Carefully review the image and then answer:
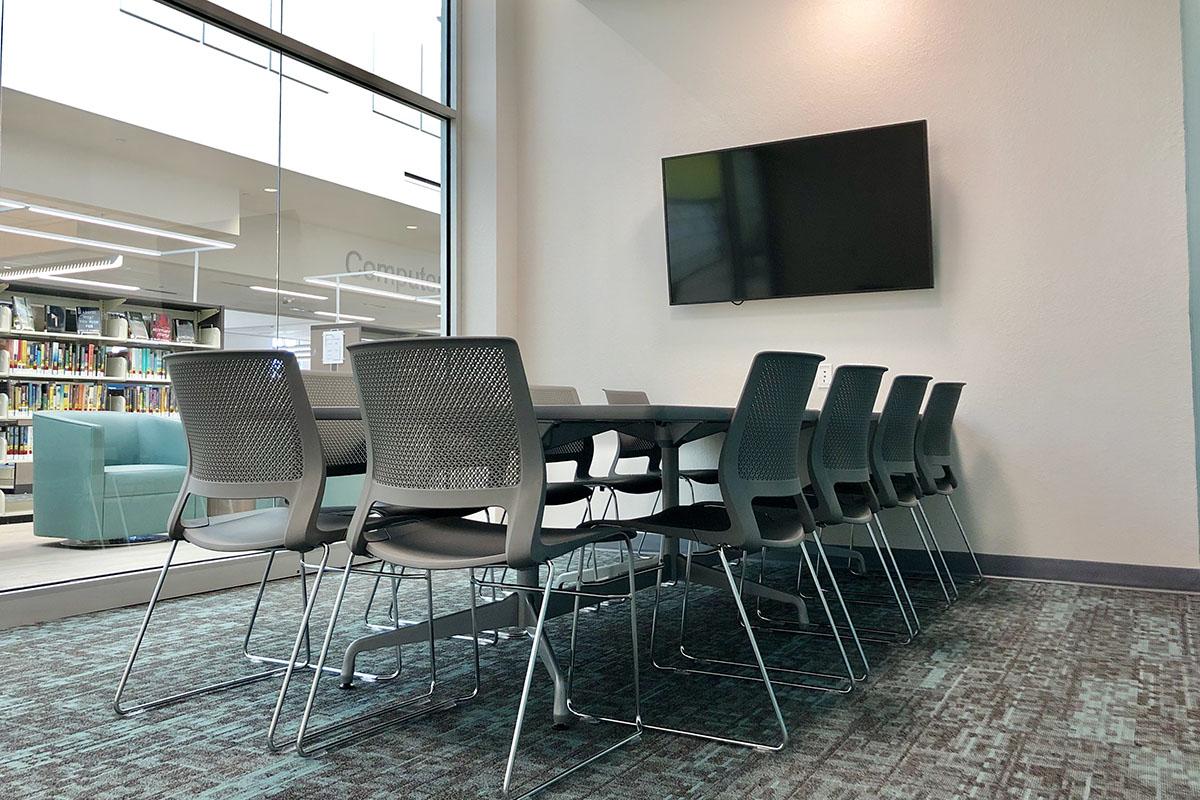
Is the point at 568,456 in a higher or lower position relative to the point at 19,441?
lower

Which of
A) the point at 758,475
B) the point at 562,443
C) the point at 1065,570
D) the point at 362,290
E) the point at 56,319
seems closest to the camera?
the point at 758,475

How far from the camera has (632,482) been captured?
13.9ft

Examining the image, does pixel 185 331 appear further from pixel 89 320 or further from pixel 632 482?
pixel 632 482

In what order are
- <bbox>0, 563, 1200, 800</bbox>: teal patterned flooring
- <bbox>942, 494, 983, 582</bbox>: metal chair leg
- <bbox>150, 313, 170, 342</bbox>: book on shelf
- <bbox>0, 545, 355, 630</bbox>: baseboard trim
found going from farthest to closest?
<bbox>942, 494, 983, 582</bbox>: metal chair leg < <bbox>150, 313, 170, 342</bbox>: book on shelf < <bbox>0, 545, 355, 630</bbox>: baseboard trim < <bbox>0, 563, 1200, 800</bbox>: teal patterned flooring

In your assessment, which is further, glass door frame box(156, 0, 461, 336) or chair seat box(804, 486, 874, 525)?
glass door frame box(156, 0, 461, 336)

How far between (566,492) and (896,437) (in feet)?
4.31

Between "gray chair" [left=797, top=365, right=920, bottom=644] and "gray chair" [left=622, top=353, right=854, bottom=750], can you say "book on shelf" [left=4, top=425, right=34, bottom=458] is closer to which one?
"gray chair" [left=622, top=353, right=854, bottom=750]

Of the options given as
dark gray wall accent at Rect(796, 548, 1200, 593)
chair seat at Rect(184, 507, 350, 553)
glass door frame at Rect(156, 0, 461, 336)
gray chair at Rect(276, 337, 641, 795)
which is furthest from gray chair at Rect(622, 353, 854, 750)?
glass door frame at Rect(156, 0, 461, 336)

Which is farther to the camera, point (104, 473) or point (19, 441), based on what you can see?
point (104, 473)

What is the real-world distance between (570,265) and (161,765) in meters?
4.45

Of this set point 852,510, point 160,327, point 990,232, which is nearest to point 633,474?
point 852,510

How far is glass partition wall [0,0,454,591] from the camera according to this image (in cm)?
383

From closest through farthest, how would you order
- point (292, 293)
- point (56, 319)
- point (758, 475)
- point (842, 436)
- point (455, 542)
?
point (455, 542), point (758, 475), point (842, 436), point (56, 319), point (292, 293)

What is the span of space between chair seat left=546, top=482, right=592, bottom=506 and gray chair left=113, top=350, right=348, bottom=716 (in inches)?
51.5
